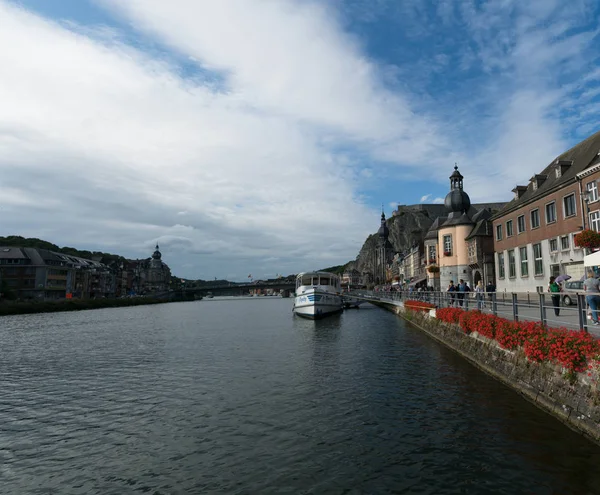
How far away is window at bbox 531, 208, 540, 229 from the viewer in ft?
118

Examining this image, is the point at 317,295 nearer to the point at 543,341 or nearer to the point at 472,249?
the point at 472,249

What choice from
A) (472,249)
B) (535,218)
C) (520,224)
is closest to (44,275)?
(472,249)

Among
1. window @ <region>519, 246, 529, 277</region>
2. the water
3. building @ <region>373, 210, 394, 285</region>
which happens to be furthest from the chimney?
building @ <region>373, 210, 394, 285</region>

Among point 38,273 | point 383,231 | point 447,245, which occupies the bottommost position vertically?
point 38,273

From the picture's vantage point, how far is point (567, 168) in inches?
1326

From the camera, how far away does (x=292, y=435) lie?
33.8ft

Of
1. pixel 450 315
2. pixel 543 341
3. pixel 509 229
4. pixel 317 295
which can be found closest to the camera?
pixel 543 341

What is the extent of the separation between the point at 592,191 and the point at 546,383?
76.4 feet

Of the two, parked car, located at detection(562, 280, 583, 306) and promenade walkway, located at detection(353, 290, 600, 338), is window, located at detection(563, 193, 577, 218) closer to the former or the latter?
promenade walkway, located at detection(353, 290, 600, 338)

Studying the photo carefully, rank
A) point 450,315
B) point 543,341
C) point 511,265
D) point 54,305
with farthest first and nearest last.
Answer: point 54,305 → point 511,265 → point 450,315 → point 543,341

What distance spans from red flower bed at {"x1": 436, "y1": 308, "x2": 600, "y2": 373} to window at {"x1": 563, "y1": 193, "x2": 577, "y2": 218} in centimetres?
1902

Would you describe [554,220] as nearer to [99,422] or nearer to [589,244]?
[589,244]

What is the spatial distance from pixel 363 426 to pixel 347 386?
14.8 feet

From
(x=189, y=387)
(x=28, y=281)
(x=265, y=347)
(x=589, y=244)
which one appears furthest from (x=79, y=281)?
(x=589, y=244)
